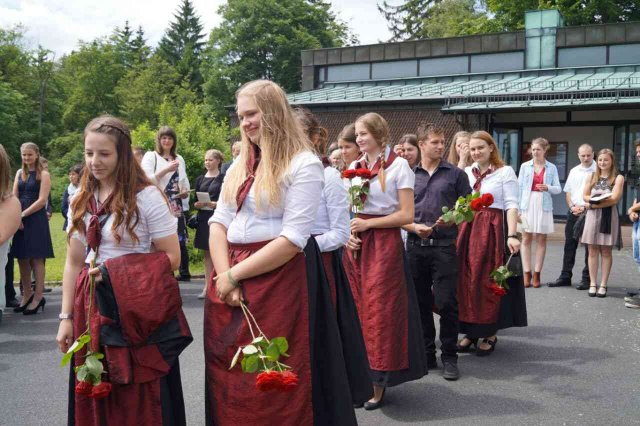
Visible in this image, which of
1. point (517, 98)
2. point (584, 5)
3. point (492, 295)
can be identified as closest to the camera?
point (492, 295)

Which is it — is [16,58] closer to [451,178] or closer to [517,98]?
[517,98]

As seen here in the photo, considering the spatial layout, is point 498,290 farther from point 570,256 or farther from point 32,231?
point 32,231

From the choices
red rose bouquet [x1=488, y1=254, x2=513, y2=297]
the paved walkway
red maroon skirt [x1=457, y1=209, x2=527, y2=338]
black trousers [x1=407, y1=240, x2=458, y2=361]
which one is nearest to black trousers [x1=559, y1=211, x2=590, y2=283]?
the paved walkway

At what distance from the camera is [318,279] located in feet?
11.0

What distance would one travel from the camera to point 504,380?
594 centimetres

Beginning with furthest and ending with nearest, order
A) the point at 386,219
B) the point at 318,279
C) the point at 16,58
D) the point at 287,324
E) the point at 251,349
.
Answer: the point at 16,58, the point at 386,219, the point at 318,279, the point at 287,324, the point at 251,349

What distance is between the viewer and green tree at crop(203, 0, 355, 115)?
52281 mm

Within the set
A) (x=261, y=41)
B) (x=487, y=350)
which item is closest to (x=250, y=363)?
(x=487, y=350)

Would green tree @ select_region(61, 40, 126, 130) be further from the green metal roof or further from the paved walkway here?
the paved walkway

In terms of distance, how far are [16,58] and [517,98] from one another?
5809 centimetres

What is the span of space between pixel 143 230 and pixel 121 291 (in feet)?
1.24

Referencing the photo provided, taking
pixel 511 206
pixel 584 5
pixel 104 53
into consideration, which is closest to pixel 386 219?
pixel 511 206

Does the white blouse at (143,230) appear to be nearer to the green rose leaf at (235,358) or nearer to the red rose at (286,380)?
the green rose leaf at (235,358)

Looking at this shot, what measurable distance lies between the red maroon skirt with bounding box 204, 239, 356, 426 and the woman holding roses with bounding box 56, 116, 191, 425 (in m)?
0.24
